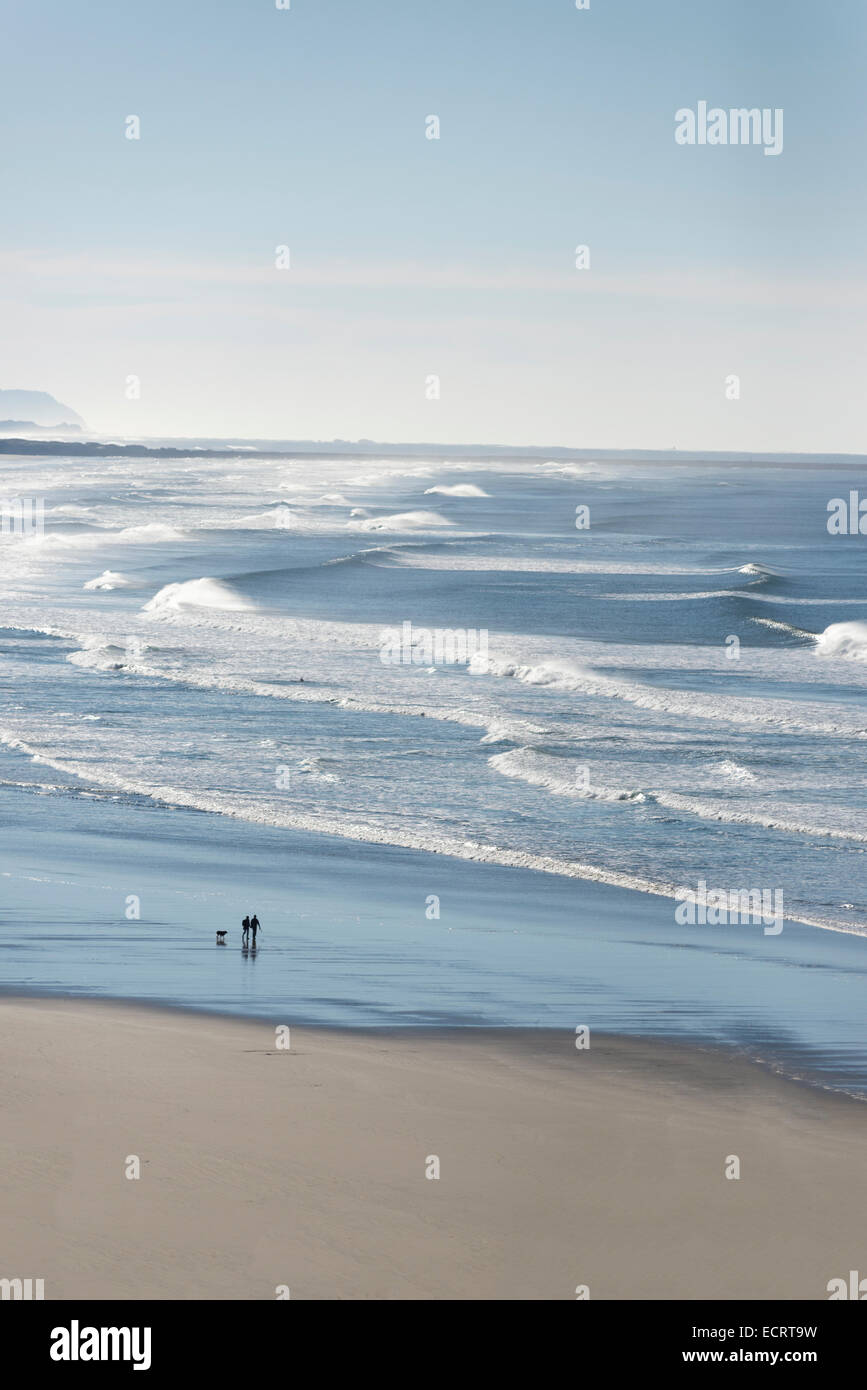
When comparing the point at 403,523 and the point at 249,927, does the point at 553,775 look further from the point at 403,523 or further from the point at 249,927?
the point at 403,523

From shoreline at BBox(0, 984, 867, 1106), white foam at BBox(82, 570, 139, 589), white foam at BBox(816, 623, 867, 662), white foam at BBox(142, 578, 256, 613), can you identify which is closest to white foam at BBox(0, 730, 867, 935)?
shoreline at BBox(0, 984, 867, 1106)

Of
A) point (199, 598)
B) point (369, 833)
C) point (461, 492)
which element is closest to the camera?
point (369, 833)

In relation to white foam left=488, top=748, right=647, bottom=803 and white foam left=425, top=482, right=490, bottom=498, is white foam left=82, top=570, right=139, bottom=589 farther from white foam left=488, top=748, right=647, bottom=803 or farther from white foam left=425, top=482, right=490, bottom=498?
white foam left=425, top=482, right=490, bottom=498

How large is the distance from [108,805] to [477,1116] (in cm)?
1020

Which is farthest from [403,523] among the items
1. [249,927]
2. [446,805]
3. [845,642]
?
[249,927]

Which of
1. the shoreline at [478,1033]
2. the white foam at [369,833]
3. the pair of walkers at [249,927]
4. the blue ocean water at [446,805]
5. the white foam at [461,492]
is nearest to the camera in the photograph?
the shoreline at [478,1033]

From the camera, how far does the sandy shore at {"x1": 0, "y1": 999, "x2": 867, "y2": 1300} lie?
624cm

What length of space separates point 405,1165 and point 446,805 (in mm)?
10300

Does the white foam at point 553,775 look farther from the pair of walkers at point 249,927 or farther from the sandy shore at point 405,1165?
the sandy shore at point 405,1165

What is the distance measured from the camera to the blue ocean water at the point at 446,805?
433 inches

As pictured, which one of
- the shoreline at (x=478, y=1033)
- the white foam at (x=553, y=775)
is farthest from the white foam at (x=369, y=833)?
the shoreline at (x=478, y=1033)

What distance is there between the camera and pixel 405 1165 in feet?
24.2

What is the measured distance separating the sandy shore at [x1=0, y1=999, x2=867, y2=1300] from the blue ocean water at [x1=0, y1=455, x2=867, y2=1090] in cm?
86

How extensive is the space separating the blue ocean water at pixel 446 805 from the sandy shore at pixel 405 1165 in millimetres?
859
